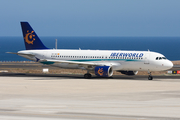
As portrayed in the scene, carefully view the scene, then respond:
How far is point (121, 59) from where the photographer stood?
47.7 metres

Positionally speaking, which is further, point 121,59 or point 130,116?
point 121,59

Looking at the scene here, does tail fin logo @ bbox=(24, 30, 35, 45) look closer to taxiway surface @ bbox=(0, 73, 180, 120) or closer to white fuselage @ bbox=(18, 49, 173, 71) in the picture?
white fuselage @ bbox=(18, 49, 173, 71)

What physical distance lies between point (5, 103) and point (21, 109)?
3.19m

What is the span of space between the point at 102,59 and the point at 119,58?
270 centimetres

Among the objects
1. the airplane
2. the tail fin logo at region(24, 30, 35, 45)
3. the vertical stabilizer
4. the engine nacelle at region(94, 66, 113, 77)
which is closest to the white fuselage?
the airplane

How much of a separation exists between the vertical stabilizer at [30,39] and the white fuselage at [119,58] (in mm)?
2113

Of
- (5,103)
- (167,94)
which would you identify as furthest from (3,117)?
(167,94)

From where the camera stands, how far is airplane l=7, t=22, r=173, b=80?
46.6 m

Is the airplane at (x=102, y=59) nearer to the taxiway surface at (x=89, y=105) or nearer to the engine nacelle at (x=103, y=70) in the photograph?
the engine nacelle at (x=103, y=70)

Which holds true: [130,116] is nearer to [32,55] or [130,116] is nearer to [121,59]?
[121,59]

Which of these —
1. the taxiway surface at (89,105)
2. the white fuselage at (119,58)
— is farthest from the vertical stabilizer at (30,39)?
the taxiway surface at (89,105)

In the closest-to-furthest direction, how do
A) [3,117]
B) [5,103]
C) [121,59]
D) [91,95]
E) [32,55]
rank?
[3,117]
[5,103]
[91,95]
[121,59]
[32,55]

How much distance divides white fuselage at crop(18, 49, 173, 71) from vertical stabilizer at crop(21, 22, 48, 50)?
6.93 ft

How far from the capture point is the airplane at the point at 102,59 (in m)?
46.6
